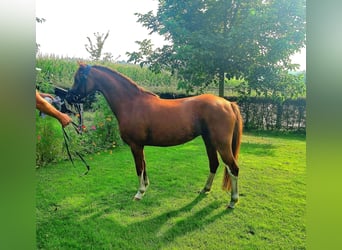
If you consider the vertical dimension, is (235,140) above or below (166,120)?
below

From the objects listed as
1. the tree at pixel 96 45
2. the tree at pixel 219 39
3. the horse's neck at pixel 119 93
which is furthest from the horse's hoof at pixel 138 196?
the tree at pixel 96 45

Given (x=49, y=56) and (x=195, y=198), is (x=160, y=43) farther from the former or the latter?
(x=195, y=198)

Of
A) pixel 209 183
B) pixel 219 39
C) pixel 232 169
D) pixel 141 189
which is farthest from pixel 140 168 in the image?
pixel 219 39

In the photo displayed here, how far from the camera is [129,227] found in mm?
2252

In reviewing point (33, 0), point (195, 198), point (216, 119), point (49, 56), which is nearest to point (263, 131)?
point (216, 119)

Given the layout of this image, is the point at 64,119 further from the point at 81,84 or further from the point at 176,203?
the point at 176,203

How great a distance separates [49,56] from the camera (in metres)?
2.40

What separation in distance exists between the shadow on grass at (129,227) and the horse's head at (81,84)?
86 cm

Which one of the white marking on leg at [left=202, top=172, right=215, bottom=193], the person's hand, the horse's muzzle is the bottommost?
the white marking on leg at [left=202, top=172, right=215, bottom=193]

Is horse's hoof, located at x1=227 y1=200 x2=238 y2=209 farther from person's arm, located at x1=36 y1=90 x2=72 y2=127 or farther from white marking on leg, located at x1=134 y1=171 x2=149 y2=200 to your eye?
person's arm, located at x1=36 y1=90 x2=72 y2=127

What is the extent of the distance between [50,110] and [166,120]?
88 cm

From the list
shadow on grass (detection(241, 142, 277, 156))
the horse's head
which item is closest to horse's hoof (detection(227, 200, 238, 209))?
shadow on grass (detection(241, 142, 277, 156))

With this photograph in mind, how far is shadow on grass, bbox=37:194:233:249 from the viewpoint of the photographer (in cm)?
221

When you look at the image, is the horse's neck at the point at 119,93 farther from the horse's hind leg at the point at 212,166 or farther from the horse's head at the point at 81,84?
the horse's hind leg at the point at 212,166
